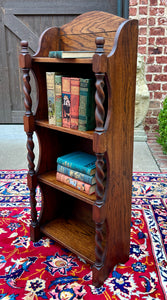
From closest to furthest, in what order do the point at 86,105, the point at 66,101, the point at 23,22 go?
the point at 86,105 → the point at 66,101 → the point at 23,22

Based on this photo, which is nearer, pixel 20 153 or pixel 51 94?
pixel 51 94

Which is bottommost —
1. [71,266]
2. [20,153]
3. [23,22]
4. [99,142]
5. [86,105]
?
[71,266]

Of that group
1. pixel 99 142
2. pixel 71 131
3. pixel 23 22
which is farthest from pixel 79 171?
pixel 23 22

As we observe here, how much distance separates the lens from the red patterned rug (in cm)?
151

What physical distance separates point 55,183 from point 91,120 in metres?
0.49

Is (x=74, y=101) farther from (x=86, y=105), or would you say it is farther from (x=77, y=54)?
(x=77, y=54)

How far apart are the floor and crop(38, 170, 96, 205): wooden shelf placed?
142cm

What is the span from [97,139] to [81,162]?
379 mm

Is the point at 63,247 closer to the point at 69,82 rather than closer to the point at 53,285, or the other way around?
the point at 53,285

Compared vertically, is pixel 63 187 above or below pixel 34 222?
above

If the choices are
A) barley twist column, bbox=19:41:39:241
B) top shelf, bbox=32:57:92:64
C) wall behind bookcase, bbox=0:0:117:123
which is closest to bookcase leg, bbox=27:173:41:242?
barley twist column, bbox=19:41:39:241

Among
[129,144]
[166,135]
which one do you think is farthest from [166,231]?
[166,135]

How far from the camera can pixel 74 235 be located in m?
1.87

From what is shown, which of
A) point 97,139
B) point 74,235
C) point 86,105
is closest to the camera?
point 97,139
